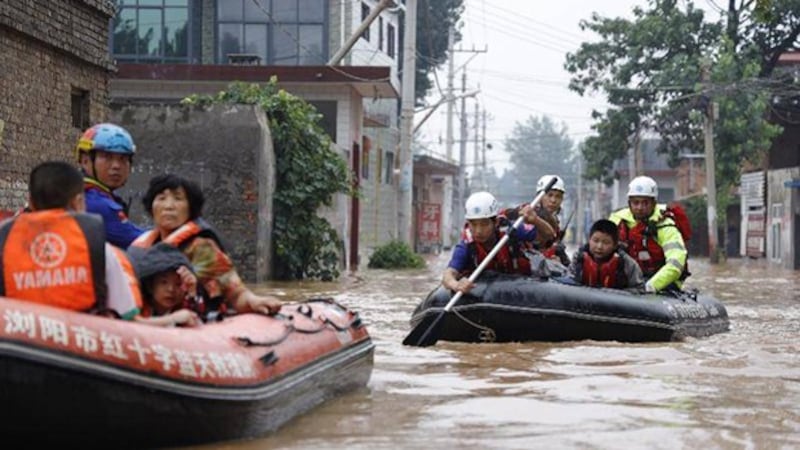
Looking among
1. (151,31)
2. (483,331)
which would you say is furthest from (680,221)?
(151,31)

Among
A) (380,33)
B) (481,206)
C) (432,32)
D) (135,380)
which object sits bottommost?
(135,380)

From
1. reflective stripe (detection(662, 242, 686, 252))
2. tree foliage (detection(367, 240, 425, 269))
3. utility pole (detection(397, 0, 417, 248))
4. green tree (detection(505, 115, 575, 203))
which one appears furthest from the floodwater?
green tree (detection(505, 115, 575, 203))

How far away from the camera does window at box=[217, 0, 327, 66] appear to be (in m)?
38.3

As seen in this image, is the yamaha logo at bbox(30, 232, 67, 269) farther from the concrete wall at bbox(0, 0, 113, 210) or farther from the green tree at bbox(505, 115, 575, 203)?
the green tree at bbox(505, 115, 575, 203)

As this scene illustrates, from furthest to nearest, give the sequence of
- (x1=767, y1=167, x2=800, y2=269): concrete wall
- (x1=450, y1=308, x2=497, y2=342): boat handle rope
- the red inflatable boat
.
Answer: (x1=767, y1=167, x2=800, y2=269): concrete wall → (x1=450, y1=308, x2=497, y2=342): boat handle rope → the red inflatable boat

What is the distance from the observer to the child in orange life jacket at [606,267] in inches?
495

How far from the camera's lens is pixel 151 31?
3869 cm

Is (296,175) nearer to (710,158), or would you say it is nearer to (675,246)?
(675,246)

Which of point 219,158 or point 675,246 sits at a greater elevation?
point 219,158

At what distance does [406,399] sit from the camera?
8586 millimetres

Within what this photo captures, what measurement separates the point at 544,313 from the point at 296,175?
11836 mm

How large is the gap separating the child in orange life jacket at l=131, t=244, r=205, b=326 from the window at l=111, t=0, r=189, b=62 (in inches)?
1254

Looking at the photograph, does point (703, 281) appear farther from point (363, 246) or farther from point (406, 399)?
point (406, 399)

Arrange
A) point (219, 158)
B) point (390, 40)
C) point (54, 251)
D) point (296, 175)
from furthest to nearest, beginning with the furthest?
point (390, 40) < point (296, 175) < point (219, 158) < point (54, 251)
